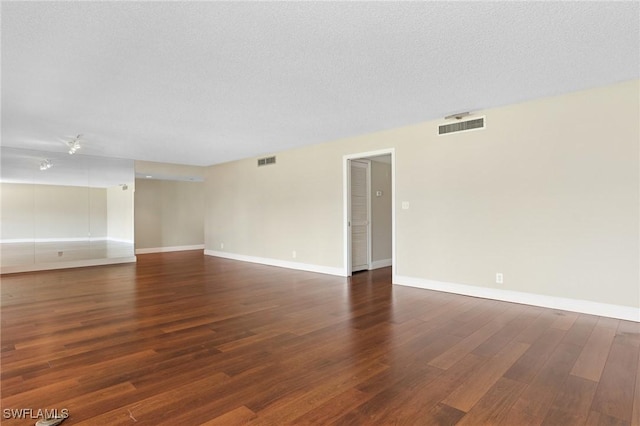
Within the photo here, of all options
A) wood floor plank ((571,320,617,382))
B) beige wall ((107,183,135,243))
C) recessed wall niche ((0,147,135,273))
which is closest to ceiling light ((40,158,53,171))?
recessed wall niche ((0,147,135,273))

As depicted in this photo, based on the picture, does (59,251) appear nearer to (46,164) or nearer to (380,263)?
(46,164)

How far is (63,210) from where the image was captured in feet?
24.1

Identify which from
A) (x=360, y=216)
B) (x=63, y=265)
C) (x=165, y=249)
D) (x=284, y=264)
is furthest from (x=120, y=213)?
(x=360, y=216)

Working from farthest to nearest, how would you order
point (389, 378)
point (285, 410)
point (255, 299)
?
1. point (255, 299)
2. point (389, 378)
3. point (285, 410)

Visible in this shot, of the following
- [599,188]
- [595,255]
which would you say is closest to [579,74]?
[599,188]

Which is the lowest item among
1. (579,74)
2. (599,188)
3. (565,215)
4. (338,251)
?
(338,251)

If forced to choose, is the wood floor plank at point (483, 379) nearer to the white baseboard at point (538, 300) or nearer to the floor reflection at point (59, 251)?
the white baseboard at point (538, 300)

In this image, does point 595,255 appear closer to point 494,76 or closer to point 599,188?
point 599,188

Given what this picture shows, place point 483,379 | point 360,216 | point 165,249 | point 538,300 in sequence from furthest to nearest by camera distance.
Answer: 1. point 165,249
2. point 360,216
3. point 538,300
4. point 483,379

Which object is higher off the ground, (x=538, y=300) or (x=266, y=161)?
(x=266, y=161)

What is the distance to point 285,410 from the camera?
193cm

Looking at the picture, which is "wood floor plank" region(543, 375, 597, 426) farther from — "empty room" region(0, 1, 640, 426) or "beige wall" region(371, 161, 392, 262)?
"beige wall" region(371, 161, 392, 262)

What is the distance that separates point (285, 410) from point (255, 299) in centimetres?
265

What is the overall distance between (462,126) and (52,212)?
323 inches
